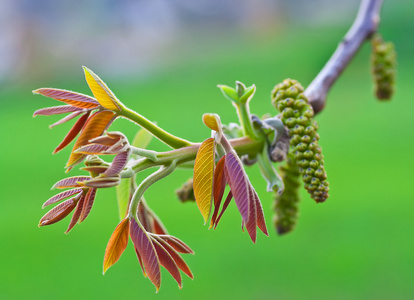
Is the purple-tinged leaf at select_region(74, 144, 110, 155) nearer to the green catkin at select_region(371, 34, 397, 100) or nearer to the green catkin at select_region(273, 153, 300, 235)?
the green catkin at select_region(273, 153, 300, 235)

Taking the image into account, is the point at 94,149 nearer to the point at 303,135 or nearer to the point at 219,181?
the point at 219,181

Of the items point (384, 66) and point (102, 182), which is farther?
point (384, 66)

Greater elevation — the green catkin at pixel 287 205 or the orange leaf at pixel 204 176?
the green catkin at pixel 287 205

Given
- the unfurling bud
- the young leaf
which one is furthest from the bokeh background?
the young leaf

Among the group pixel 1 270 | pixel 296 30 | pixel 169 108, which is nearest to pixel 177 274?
pixel 1 270

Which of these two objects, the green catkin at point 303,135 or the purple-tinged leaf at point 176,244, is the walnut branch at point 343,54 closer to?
the green catkin at point 303,135

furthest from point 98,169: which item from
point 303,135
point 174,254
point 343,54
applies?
point 343,54

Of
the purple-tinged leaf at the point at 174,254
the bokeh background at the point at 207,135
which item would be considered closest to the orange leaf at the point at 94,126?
the purple-tinged leaf at the point at 174,254
